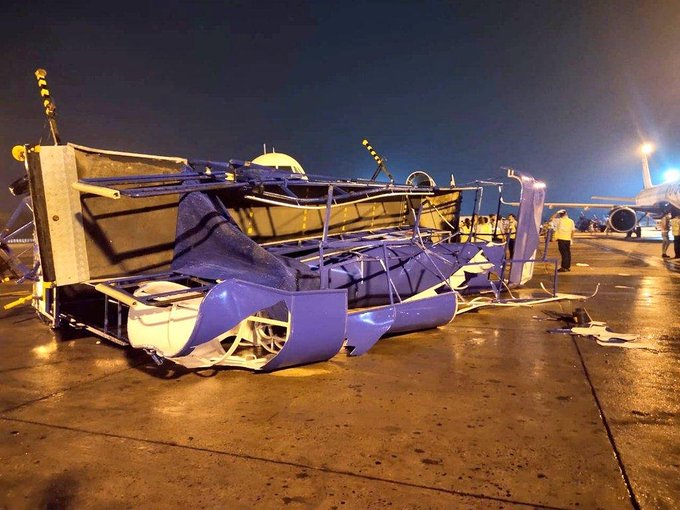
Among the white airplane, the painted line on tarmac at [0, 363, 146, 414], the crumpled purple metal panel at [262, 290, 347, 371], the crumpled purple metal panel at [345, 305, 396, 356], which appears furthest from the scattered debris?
the white airplane

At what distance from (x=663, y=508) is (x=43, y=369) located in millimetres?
5962

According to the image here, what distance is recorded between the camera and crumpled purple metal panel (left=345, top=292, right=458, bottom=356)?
522cm

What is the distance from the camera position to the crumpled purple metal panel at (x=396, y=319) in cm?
522

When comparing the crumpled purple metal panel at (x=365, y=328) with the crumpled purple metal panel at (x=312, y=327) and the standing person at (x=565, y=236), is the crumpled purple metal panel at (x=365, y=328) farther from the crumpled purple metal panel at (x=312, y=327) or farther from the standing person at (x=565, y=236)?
the standing person at (x=565, y=236)

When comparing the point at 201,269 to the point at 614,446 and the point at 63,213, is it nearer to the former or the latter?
the point at 63,213

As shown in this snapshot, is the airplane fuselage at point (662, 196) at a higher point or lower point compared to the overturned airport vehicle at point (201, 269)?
higher

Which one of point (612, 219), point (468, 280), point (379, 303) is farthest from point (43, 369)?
point (612, 219)

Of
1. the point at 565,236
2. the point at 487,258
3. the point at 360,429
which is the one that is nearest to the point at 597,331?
the point at 487,258

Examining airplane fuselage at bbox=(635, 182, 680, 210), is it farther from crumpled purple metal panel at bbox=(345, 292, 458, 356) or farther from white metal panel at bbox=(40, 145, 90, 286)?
white metal panel at bbox=(40, 145, 90, 286)

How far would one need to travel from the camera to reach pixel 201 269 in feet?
18.8

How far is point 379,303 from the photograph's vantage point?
762 cm

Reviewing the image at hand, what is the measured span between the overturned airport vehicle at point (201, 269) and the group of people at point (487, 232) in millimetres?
1452

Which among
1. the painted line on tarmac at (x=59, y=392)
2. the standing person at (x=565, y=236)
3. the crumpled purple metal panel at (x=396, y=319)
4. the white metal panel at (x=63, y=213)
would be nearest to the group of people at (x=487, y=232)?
the standing person at (x=565, y=236)

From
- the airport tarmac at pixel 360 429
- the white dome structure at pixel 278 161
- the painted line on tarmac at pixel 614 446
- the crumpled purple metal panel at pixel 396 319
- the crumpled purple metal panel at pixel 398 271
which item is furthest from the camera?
the white dome structure at pixel 278 161
